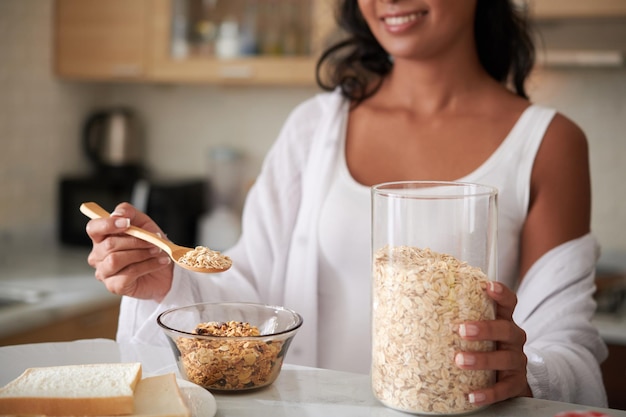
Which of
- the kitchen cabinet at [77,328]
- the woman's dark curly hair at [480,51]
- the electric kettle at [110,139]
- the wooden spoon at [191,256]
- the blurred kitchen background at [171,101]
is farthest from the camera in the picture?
the electric kettle at [110,139]

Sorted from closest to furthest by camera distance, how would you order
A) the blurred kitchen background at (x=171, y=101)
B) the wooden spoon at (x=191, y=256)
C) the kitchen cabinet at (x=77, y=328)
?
1. the wooden spoon at (x=191, y=256)
2. the kitchen cabinet at (x=77, y=328)
3. the blurred kitchen background at (x=171, y=101)

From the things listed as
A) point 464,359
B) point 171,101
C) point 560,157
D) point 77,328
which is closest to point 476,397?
point 464,359

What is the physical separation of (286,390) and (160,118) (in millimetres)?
2666

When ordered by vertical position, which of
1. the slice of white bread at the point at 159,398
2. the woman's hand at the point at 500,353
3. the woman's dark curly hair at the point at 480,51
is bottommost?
the slice of white bread at the point at 159,398

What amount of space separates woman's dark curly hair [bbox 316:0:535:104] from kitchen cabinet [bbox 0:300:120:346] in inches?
45.9

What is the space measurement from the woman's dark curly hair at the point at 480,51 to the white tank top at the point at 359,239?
0.18 metres

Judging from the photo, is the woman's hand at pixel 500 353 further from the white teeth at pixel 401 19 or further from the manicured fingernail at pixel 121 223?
the white teeth at pixel 401 19

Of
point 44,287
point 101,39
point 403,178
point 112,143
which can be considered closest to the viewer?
point 403,178

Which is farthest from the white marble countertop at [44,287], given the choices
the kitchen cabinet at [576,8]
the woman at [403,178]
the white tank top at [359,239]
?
the kitchen cabinet at [576,8]

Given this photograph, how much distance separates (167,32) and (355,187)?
5.94ft

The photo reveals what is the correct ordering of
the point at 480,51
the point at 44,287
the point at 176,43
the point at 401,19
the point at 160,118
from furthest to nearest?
the point at 160,118, the point at 176,43, the point at 44,287, the point at 480,51, the point at 401,19

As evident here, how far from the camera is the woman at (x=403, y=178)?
1.22 metres

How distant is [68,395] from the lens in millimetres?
787

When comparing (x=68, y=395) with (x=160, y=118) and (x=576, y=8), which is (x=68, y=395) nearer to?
(x=576, y=8)
